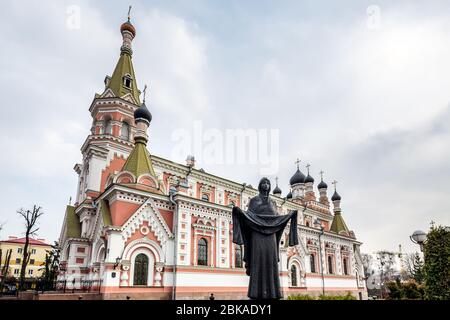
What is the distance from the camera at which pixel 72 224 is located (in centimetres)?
2034

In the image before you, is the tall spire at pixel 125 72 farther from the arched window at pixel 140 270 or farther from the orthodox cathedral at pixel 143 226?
the arched window at pixel 140 270

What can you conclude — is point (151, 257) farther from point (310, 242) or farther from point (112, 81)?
point (310, 242)

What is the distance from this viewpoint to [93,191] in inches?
805

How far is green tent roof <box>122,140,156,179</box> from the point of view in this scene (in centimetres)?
1944

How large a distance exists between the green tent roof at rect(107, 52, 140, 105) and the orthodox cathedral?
0.09 metres

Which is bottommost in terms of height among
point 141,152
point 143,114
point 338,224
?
point 338,224

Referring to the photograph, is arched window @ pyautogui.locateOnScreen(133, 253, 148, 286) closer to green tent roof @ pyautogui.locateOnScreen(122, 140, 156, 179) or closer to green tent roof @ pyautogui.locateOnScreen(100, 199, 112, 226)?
green tent roof @ pyautogui.locateOnScreen(100, 199, 112, 226)

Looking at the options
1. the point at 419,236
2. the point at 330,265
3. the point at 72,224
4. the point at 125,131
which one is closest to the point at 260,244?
the point at 419,236

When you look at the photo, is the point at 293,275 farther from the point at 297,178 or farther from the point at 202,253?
the point at 297,178

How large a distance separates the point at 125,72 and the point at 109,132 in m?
6.05

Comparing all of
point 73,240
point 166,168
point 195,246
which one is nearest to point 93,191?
point 73,240

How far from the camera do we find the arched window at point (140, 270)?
1688 centimetres
